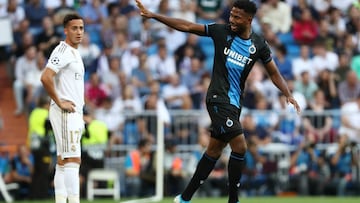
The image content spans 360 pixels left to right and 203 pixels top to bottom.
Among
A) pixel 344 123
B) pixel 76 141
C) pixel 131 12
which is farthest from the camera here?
pixel 131 12

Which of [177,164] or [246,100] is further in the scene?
[246,100]

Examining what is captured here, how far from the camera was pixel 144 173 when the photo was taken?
69.9ft

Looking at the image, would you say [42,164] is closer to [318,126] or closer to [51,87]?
[318,126]

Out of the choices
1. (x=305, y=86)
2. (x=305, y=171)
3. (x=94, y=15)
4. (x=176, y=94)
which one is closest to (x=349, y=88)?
(x=305, y=86)

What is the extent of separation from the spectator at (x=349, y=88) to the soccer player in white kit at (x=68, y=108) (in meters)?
12.4

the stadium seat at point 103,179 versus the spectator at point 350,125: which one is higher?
the spectator at point 350,125

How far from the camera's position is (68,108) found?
Result: 12875 mm

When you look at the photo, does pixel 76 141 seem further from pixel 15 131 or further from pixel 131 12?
pixel 131 12

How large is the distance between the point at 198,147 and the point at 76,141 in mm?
9316

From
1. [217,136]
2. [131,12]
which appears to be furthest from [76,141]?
[131,12]

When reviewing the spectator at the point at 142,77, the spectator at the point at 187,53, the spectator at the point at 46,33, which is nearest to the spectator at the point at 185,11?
the spectator at the point at 187,53

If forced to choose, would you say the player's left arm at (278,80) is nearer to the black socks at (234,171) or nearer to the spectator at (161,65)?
the black socks at (234,171)

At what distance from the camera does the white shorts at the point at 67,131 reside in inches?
512

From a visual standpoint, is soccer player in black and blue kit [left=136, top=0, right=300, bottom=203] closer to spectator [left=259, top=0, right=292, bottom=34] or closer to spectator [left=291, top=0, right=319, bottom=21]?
spectator [left=259, top=0, right=292, bottom=34]
